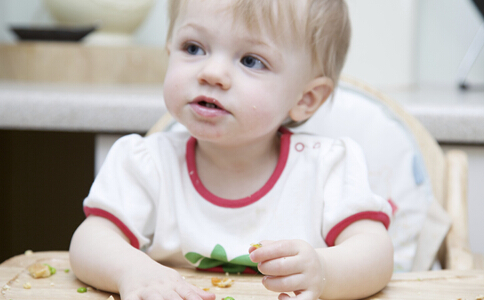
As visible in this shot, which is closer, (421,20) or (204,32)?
(204,32)

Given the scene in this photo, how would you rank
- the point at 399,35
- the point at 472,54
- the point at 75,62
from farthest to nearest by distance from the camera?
the point at 472,54 < the point at 399,35 < the point at 75,62

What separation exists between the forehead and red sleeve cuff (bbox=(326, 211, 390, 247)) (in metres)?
0.22

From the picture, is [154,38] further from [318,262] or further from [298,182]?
[318,262]

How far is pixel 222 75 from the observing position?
0.58m

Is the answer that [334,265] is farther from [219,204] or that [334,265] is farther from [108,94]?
[108,94]

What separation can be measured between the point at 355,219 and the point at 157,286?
10.1 inches

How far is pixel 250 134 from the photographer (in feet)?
2.04

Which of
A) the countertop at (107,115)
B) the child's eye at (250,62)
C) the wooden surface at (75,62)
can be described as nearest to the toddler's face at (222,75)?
the child's eye at (250,62)

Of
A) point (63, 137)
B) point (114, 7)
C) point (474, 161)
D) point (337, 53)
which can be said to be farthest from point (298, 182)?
point (114, 7)

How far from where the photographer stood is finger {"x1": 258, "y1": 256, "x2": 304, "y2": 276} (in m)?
0.46

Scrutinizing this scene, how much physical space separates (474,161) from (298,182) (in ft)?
1.46

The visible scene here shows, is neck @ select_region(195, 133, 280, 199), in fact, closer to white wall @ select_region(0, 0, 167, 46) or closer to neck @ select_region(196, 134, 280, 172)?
neck @ select_region(196, 134, 280, 172)

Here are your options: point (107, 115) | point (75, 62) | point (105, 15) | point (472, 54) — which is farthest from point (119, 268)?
point (472, 54)

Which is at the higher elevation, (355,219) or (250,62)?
(250,62)
